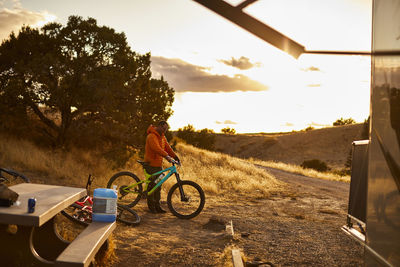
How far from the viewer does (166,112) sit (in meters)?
16.7

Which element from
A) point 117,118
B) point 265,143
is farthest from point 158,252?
point 265,143

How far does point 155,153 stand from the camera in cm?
908

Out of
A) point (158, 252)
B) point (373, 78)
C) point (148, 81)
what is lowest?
point (158, 252)

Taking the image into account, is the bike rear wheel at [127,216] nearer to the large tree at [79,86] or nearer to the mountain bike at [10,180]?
the mountain bike at [10,180]

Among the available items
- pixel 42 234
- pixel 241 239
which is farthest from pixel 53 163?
pixel 42 234

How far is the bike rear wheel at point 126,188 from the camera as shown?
9430 millimetres

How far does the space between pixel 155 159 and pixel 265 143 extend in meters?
80.8

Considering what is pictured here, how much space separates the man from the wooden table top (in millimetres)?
3707

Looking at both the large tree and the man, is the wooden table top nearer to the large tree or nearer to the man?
the man

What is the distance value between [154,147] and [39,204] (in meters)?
4.93

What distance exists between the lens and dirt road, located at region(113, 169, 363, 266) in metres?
5.90

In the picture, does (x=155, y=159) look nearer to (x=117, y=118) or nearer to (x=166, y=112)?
(x=117, y=118)

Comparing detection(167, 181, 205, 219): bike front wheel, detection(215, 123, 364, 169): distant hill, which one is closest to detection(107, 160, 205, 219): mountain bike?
detection(167, 181, 205, 219): bike front wheel

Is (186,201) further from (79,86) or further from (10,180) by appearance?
(79,86)
